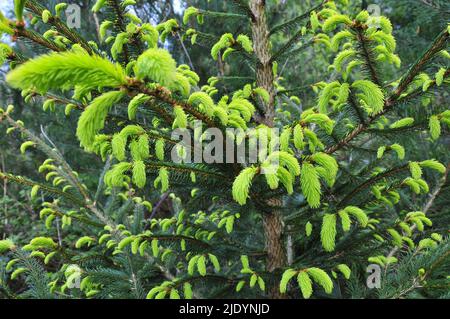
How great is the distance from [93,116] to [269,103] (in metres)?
1.79

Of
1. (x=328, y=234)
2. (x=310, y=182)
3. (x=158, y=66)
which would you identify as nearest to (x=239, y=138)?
(x=310, y=182)

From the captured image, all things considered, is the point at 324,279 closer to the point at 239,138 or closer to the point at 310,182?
the point at 310,182

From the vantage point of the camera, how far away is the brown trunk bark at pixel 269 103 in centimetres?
245

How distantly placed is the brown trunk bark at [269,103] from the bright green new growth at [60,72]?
5.61ft

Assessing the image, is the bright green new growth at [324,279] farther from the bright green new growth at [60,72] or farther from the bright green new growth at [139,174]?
the bright green new growth at [60,72]

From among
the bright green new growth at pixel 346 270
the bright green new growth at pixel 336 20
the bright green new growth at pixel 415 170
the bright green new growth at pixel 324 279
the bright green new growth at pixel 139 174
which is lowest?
the bright green new growth at pixel 346 270

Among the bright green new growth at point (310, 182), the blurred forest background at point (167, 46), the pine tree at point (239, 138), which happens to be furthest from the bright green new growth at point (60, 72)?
the blurred forest background at point (167, 46)

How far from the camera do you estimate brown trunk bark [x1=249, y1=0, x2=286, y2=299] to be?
2.45 meters

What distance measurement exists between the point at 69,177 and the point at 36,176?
492 cm

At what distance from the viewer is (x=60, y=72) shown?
0.88 m

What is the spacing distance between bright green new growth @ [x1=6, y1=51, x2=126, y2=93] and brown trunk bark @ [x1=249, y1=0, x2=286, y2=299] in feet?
5.61

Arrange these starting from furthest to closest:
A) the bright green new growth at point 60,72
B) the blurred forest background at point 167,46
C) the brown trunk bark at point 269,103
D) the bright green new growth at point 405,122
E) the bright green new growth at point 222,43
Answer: the blurred forest background at point 167,46
the brown trunk bark at point 269,103
the bright green new growth at point 222,43
the bright green new growth at point 405,122
the bright green new growth at point 60,72

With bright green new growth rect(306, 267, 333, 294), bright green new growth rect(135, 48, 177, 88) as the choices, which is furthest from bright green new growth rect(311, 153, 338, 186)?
bright green new growth rect(135, 48, 177, 88)
